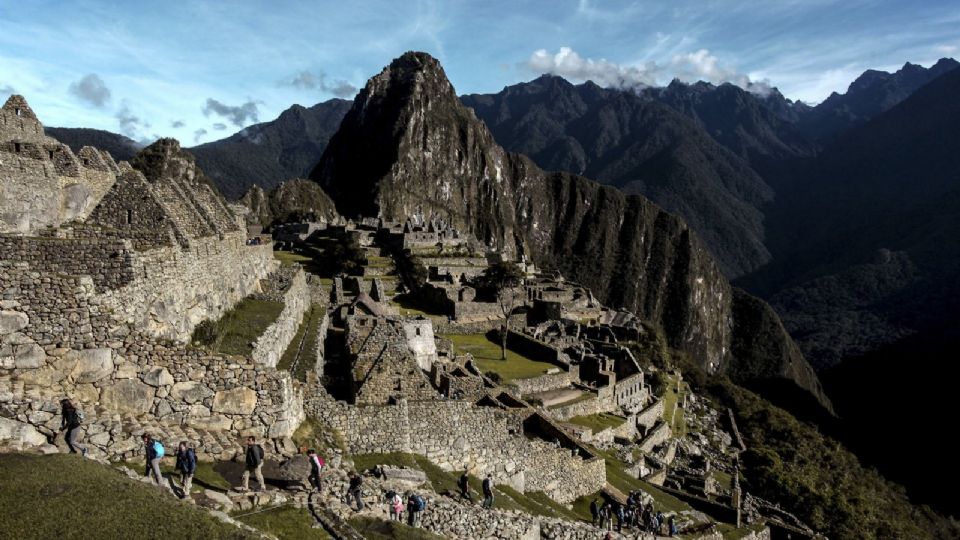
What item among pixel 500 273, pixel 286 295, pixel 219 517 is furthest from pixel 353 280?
pixel 219 517

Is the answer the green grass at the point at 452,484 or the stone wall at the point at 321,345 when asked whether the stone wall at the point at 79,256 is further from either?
the stone wall at the point at 321,345

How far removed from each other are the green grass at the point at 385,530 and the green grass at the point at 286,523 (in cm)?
92

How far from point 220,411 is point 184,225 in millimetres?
7152

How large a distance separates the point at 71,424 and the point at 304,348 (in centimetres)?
1117

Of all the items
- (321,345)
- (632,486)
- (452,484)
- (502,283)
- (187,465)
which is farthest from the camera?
(502,283)

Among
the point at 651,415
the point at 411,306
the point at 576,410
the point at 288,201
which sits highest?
the point at 288,201

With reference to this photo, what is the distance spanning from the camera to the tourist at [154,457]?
321 inches

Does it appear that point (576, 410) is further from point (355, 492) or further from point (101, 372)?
point (101, 372)

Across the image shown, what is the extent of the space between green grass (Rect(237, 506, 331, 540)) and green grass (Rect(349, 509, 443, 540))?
0.92 meters

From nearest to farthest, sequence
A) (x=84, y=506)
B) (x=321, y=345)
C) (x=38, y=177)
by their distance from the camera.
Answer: (x=84, y=506), (x=38, y=177), (x=321, y=345)

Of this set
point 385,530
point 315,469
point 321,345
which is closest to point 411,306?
point 321,345

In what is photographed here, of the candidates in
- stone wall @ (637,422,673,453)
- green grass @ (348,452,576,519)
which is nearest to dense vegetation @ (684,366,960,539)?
stone wall @ (637,422,673,453)

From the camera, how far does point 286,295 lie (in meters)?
21.0

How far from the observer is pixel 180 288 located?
12922 mm
